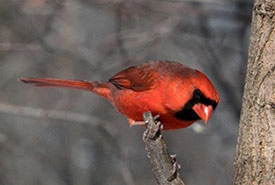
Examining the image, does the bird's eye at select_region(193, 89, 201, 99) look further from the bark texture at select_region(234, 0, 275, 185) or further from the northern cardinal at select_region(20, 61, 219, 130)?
the bark texture at select_region(234, 0, 275, 185)

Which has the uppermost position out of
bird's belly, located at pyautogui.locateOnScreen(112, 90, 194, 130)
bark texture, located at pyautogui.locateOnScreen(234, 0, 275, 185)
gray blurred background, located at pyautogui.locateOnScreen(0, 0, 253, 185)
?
bark texture, located at pyautogui.locateOnScreen(234, 0, 275, 185)

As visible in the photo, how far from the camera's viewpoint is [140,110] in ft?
11.4

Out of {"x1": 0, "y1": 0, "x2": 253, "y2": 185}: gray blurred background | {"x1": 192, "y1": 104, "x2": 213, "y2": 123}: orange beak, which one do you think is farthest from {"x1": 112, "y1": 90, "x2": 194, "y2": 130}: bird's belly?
{"x1": 0, "y1": 0, "x2": 253, "y2": 185}: gray blurred background

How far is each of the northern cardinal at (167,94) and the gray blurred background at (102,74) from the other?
168cm

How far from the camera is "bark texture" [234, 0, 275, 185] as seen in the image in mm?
2748

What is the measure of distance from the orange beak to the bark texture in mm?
455

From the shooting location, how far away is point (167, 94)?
343cm

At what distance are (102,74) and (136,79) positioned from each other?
2.38 meters

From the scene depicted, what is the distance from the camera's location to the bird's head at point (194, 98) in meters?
3.23

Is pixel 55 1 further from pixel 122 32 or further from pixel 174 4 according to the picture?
pixel 174 4

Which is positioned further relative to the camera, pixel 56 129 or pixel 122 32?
pixel 56 129

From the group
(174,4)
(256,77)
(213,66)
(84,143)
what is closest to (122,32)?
(174,4)

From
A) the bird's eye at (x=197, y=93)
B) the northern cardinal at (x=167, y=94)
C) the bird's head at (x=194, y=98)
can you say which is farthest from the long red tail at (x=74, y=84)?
the bird's eye at (x=197, y=93)

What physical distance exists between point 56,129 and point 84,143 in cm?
33
